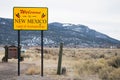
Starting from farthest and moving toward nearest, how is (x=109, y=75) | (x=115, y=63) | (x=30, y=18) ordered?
(x=115, y=63)
(x=30, y=18)
(x=109, y=75)

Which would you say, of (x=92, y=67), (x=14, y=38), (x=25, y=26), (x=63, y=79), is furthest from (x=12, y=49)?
(x=14, y=38)

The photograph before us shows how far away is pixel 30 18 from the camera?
26.6 metres

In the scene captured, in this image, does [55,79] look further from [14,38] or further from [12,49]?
[14,38]

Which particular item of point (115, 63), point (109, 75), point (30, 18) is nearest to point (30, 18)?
point (30, 18)

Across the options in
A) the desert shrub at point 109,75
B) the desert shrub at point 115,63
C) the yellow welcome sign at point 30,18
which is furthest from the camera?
the desert shrub at point 115,63

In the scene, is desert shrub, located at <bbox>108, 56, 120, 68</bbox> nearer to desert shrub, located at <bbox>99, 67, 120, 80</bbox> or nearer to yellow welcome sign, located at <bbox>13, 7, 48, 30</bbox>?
desert shrub, located at <bbox>99, 67, 120, 80</bbox>

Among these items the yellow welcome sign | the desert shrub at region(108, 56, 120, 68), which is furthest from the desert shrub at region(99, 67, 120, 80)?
the desert shrub at region(108, 56, 120, 68)

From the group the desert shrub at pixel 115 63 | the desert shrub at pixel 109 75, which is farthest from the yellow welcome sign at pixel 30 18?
the desert shrub at pixel 115 63

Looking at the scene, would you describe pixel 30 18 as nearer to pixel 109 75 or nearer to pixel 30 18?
A: pixel 30 18

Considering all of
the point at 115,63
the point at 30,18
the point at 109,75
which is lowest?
the point at 109,75

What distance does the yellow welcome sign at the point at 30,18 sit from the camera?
26.3 m

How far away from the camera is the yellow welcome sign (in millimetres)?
26281

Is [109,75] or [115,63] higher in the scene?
[115,63]

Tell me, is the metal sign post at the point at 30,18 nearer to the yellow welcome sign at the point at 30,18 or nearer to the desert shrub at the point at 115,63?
the yellow welcome sign at the point at 30,18
